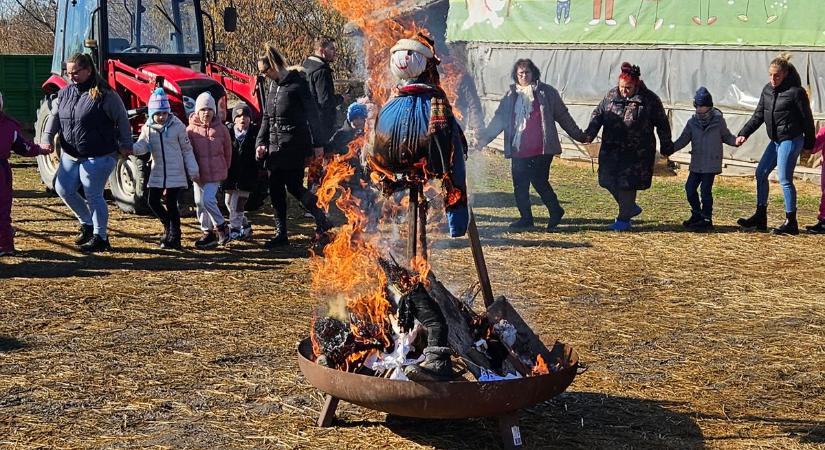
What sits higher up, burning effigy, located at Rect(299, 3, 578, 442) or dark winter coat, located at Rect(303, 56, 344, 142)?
dark winter coat, located at Rect(303, 56, 344, 142)

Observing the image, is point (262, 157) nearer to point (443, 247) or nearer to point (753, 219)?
point (443, 247)

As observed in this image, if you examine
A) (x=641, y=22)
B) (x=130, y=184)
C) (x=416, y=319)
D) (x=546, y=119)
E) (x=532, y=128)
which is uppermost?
(x=641, y=22)

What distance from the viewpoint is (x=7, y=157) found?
1055 centimetres

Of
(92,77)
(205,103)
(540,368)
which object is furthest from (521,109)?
(540,368)

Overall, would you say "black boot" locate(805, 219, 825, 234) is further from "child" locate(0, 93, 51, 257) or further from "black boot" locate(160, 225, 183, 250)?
"child" locate(0, 93, 51, 257)

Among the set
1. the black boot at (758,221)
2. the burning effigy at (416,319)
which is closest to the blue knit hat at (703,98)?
the black boot at (758,221)

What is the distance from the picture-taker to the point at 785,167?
12180mm

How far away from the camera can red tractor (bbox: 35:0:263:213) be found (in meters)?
13.1

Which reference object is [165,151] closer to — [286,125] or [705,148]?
[286,125]

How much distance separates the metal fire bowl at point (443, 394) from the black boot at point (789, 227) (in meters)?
7.64

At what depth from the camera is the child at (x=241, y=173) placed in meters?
11.5

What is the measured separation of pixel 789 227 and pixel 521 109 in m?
3.38

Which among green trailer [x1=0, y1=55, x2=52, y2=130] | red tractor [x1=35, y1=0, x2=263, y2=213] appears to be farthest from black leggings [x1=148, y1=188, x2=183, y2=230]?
green trailer [x1=0, y1=55, x2=52, y2=130]

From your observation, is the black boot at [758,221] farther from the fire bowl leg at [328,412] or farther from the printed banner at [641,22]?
the fire bowl leg at [328,412]
